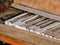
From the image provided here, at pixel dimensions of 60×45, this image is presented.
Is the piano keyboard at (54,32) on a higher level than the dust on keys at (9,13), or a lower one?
higher

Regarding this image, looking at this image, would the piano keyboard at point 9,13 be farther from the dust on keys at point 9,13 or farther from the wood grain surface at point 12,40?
the wood grain surface at point 12,40

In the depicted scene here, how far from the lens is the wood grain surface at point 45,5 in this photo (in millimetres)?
1873

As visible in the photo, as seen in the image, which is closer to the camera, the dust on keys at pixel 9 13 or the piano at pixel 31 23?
the piano at pixel 31 23

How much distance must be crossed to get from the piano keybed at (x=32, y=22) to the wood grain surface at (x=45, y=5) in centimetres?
6

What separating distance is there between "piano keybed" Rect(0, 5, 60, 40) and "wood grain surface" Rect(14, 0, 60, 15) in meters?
0.06

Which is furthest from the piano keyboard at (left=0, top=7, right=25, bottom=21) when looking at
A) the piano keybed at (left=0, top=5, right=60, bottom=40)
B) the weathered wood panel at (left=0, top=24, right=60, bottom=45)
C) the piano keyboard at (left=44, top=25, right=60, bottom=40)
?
the piano keyboard at (left=44, top=25, right=60, bottom=40)

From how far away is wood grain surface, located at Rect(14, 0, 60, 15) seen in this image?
1.87 metres

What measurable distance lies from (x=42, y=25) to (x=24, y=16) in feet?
0.63

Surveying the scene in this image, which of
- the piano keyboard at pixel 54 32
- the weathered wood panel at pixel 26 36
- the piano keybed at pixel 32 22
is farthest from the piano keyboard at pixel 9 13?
the piano keyboard at pixel 54 32

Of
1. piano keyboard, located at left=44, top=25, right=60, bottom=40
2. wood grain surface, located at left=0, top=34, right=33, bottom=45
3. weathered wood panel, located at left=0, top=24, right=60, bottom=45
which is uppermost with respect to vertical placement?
piano keyboard, located at left=44, top=25, right=60, bottom=40

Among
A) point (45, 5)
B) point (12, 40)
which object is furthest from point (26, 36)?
point (45, 5)

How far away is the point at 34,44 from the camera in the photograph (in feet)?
5.62

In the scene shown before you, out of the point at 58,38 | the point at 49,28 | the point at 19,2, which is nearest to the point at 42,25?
the point at 49,28

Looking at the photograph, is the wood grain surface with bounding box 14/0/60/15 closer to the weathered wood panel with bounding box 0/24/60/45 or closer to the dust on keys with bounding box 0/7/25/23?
the dust on keys with bounding box 0/7/25/23
